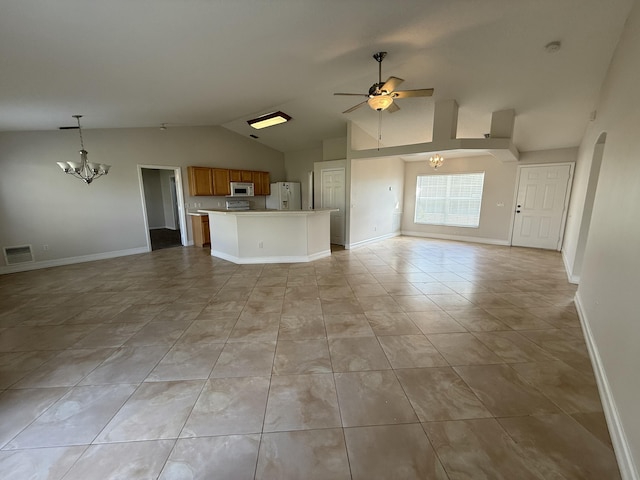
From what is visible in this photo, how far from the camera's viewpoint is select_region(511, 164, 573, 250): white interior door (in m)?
6.00

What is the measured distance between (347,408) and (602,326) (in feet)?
7.01

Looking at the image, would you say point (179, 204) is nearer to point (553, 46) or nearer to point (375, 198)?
point (375, 198)

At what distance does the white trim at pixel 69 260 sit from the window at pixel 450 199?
7.76 m

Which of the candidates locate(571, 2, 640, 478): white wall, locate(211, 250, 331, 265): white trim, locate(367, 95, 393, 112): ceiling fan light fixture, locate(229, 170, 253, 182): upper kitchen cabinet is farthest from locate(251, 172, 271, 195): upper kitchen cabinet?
locate(571, 2, 640, 478): white wall

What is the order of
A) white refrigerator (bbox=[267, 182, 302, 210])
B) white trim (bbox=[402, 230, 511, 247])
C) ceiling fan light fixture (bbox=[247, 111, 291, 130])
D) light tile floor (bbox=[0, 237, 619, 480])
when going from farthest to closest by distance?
1. white refrigerator (bbox=[267, 182, 302, 210])
2. white trim (bbox=[402, 230, 511, 247])
3. ceiling fan light fixture (bbox=[247, 111, 291, 130])
4. light tile floor (bbox=[0, 237, 619, 480])

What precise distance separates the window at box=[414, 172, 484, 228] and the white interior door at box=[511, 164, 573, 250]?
36.7 inches

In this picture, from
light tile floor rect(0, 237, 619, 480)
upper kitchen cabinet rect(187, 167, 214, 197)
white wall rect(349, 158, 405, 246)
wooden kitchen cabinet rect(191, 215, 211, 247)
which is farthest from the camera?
wooden kitchen cabinet rect(191, 215, 211, 247)

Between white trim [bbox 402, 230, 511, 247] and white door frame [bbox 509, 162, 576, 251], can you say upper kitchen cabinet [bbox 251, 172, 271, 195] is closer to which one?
white trim [bbox 402, 230, 511, 247]

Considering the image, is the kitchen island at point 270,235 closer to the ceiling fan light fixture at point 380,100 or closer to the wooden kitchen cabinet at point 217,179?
the wooden kitchen cabinet at point 217,179

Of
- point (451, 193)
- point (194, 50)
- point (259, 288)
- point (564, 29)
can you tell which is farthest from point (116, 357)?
point (451, 193)

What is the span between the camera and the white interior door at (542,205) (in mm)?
6004

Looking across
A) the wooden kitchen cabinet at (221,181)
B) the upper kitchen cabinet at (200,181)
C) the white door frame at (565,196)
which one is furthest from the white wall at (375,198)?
the upper kitchen cabinet at (200,181)

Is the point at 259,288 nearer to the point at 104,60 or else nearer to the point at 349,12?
the point at 104,60

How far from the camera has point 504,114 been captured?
15.3ft
